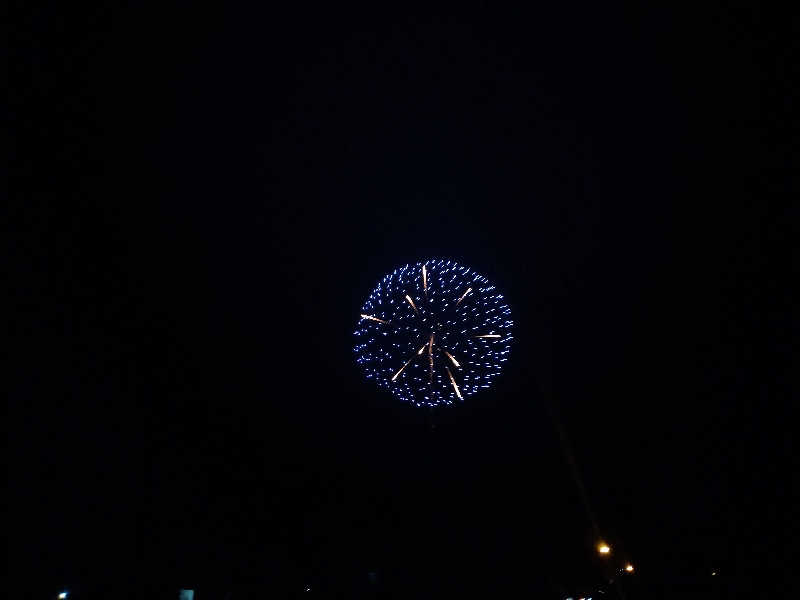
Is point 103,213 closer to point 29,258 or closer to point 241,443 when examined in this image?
point 29,258

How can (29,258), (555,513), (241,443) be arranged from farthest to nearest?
(555,513)
(241,443)
(29,258)

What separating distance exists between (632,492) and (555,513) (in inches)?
78.4

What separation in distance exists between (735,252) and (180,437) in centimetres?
1178

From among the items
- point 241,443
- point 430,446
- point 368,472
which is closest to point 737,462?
point 430,446

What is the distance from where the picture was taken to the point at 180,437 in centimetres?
1059

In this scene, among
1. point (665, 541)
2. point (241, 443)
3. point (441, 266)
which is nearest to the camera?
point (441, 266)

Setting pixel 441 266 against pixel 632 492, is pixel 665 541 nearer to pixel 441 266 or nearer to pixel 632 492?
pixel 632 492

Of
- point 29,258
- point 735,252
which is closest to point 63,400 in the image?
point 29,258

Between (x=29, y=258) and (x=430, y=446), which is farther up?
(x=29, y=258)

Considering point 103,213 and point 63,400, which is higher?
point 103,213

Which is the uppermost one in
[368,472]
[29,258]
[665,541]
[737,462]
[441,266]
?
[29,258]

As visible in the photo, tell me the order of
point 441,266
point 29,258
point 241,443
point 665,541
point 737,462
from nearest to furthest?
point 29,258 < point 441,266 < point 737,462 < point 665,541 < point 241,443

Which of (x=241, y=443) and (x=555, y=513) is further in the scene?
(x=555, y=513)

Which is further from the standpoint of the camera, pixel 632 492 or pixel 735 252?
pixel 632 492
